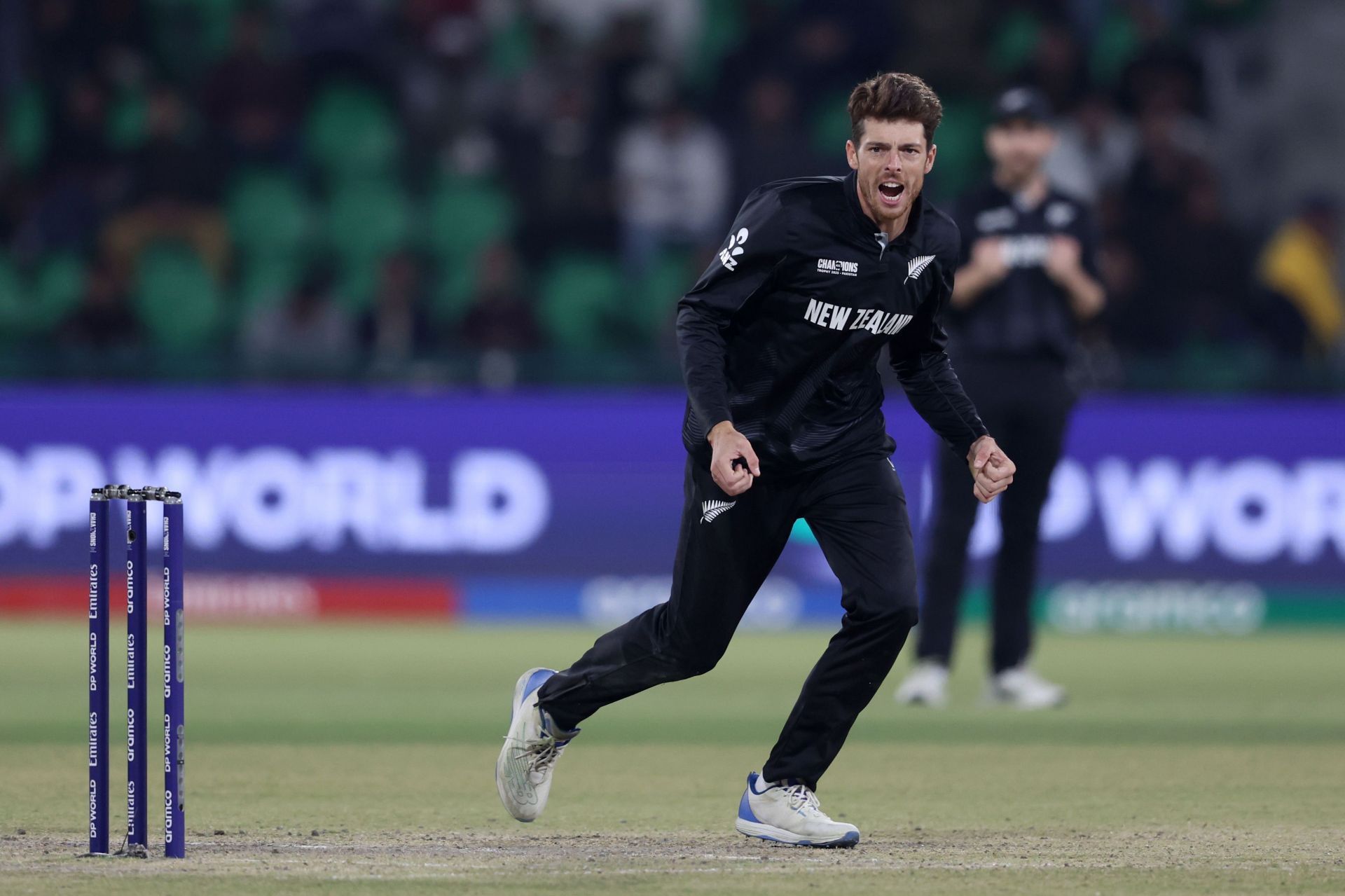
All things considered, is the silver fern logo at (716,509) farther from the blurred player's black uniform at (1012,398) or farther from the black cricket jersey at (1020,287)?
the black cricket jersey at (1020,287)

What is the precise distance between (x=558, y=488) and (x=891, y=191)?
729 centimetres

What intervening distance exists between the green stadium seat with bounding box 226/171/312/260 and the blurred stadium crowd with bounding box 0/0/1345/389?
18mm

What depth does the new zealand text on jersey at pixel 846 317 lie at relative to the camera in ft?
18.0

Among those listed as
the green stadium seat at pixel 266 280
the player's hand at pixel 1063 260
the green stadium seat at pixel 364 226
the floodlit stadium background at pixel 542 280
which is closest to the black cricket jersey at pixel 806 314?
the player's hand at pixel 1063 260

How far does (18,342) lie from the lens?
13.5 meters

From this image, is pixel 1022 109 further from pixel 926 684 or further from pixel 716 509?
pixel 716 509

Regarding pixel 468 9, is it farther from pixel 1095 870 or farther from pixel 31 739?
pixel 1095 870

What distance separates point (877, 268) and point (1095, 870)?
1.62 metres

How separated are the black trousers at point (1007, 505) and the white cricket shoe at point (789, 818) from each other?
3542 millimetres

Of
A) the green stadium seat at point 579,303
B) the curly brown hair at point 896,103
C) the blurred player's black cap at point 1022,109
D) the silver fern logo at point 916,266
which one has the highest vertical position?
the green stadium seat at point 579,303

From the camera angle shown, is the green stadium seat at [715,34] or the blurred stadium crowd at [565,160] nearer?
the blurred stadium crowd at [565,160]

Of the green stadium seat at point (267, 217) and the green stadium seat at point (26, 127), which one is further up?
the green stadium seat at point (26, 127)

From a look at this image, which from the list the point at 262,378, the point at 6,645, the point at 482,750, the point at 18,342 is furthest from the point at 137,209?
the point at 482,750

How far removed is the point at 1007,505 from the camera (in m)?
9.04
